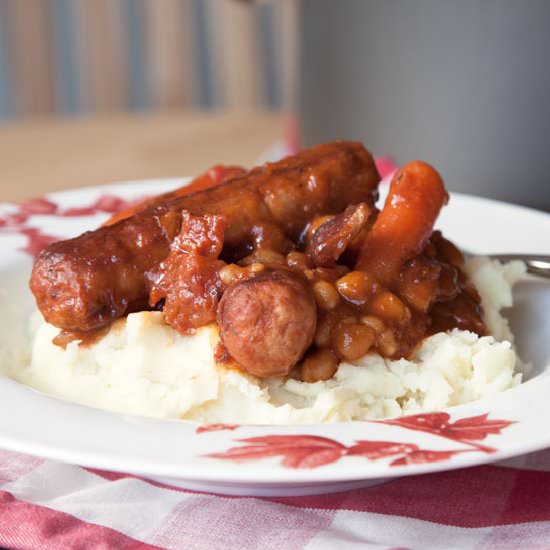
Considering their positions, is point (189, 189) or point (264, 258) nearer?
point (264, 258)

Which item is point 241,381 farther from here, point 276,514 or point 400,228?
point 400,228

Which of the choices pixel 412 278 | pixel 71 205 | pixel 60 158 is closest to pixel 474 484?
pixel 412 278

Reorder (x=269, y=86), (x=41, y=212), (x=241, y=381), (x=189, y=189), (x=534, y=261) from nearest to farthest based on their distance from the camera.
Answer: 1. (x=241, y=381)
2. (x=189, y=189)
3. (x=534, y=261)
4. (x=41, y=212)
5. (x=269, y=86)

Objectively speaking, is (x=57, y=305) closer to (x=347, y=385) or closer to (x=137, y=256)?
(x=137, y=256)

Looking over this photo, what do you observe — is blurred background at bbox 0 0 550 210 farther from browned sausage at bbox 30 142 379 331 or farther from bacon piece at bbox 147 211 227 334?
bacon piece at bbox 147 211 227 334

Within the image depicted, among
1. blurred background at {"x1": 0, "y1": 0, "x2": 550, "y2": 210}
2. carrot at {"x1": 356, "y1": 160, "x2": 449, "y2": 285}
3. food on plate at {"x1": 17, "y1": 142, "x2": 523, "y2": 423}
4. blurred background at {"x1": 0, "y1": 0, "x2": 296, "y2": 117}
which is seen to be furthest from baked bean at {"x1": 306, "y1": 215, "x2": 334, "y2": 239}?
blurred background at {"x1": 0, "y1": 0, "x2": 296, "y2": 117}

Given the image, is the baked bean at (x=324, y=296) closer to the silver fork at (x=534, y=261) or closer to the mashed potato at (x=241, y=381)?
the mashed potato at (x=241, y=381)

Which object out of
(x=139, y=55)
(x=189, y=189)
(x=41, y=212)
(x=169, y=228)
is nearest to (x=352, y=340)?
(x=169, y=228)
